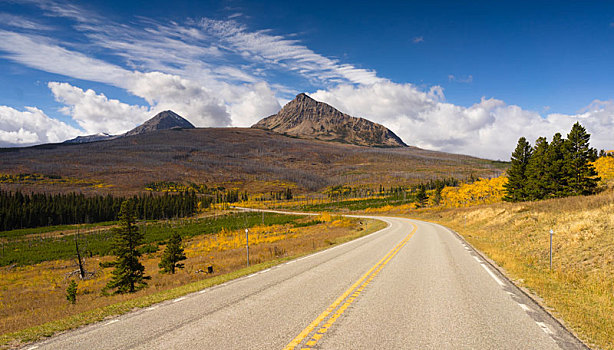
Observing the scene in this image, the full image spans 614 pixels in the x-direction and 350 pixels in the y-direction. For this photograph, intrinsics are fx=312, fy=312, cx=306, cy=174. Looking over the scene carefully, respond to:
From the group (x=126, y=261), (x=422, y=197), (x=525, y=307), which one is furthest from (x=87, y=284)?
(x=422, y=197)

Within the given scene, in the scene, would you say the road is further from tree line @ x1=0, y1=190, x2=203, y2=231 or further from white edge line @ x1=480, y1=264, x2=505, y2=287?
tree line @ x1=0, y1=190, x2=203, y2=231

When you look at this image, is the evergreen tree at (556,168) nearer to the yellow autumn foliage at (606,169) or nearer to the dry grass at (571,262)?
the yellow autumn foliage at (606,169)

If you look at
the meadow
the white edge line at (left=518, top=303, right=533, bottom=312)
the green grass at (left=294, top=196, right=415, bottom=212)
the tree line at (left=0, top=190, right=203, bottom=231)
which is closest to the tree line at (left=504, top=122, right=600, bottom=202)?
the meadow

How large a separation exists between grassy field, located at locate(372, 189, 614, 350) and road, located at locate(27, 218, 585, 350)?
629 millimetres

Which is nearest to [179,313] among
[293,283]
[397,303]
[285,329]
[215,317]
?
[215,317]

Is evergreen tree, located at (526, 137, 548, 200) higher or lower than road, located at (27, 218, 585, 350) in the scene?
higher

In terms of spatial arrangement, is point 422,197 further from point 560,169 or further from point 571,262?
point 571,262

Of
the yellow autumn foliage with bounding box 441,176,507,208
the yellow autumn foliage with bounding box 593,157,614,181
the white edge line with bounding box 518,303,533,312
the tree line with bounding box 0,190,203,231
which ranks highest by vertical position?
the yellow autumn foliage with bounding box 593,157,614,181

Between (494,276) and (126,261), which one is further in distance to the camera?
(126,261)

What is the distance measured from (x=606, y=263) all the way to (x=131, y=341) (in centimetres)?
1451

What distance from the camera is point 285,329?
19.4 feet

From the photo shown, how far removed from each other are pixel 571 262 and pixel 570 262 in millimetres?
41

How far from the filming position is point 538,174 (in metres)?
48.2

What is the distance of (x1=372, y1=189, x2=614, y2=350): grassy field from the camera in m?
6.83
